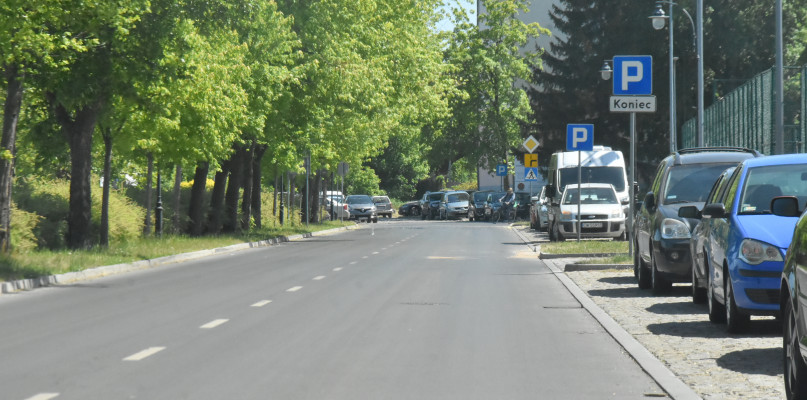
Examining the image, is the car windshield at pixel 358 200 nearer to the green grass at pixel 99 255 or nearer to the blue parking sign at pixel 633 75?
the green grass at pixel 99 255

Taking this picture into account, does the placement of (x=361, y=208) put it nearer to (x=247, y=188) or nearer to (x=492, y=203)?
(x=492, y=203)

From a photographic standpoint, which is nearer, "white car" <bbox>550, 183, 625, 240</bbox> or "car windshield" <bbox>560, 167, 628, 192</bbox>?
"white car" <bbox>550, 183, 625, 240</bbox>

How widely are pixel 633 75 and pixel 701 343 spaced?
510 inches

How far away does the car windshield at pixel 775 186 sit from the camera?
11.7 meters

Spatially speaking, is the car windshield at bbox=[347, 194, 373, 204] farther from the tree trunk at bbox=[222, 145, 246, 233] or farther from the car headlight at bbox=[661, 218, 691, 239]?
the car headlight at bbox=[661, 218, 691, 239]

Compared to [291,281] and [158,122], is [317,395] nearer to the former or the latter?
[291,281]

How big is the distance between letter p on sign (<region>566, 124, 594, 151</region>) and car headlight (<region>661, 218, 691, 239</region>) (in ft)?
40.8

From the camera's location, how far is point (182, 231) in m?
36.0

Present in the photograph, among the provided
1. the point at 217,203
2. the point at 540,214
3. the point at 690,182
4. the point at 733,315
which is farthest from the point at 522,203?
the point at 733,315

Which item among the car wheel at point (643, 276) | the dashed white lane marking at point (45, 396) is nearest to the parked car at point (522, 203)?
the car wheel at point (643, 276)

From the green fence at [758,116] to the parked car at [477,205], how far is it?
24.3 meters

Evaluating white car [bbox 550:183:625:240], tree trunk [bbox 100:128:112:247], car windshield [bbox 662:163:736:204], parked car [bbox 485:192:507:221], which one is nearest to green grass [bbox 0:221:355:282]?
tree trunk [bbox 100:128:112:247]

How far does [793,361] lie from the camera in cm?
691

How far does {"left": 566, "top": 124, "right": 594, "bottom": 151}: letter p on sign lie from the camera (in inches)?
1089
